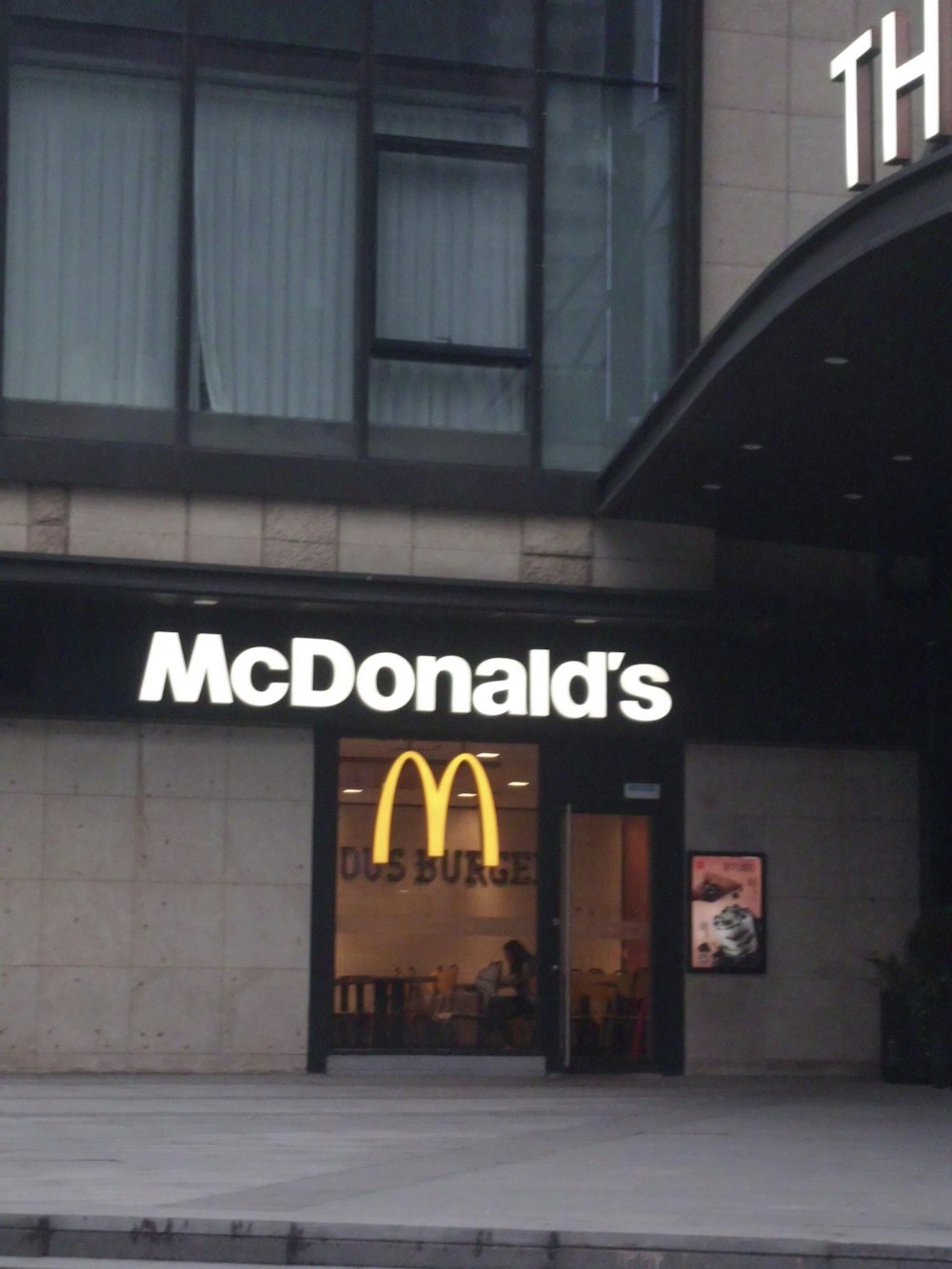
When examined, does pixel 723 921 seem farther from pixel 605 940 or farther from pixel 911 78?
pixel 911 78

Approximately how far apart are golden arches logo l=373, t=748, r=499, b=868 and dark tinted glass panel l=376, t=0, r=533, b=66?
6.41m

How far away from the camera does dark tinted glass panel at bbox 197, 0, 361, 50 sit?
1928 cm

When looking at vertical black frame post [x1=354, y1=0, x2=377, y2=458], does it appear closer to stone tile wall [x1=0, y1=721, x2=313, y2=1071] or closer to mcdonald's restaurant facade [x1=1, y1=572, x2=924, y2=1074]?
mcdonald's restaurant facade [x1=1, y1=572, x2=924, y2=1074]

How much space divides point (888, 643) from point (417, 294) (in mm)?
5557

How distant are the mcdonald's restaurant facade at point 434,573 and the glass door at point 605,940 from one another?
0.13 feet

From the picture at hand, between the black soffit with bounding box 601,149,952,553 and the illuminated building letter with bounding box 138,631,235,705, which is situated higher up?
the black soffit with bounding box 601,149,952,553

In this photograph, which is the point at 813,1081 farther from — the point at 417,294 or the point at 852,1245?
the point at 852,1245

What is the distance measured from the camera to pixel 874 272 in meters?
13.4

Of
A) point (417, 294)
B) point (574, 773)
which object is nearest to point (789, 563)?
point (574, 773)

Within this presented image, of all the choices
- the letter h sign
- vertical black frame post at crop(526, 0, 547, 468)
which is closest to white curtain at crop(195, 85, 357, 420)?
vertical black frame post at crop(526, 0, 547, 468)

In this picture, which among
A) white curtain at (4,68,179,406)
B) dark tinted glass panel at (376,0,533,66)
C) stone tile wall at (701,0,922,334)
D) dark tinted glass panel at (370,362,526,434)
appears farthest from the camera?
stone tile wall at (701,0,922,334)

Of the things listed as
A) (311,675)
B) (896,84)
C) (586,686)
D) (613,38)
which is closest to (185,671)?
(311,675)

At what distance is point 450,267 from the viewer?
64.9ft

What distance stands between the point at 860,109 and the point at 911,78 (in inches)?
31.9
